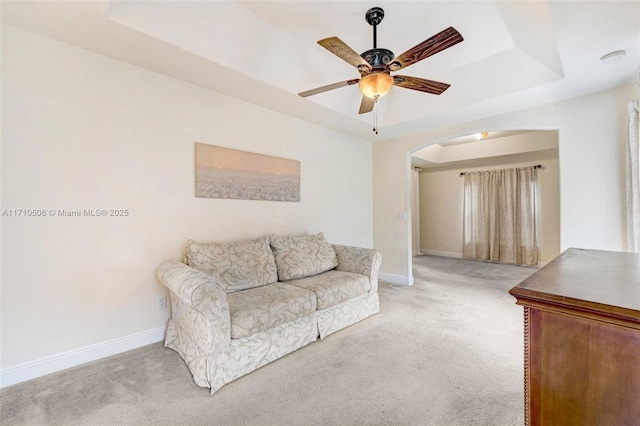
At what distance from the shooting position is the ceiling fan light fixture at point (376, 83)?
2.01 metres

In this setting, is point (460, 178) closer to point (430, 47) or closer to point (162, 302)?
point (430, 47)

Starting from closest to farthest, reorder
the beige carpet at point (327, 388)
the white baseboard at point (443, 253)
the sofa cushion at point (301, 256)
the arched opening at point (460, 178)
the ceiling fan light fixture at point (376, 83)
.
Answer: the beige carpet at point (327, 388)
the ceiling fan light fixture at point (376, 83)
the sofa cushion at point (301, 256)
the arched opening at point (460, 178)
the white baseboard at point (443, 253)

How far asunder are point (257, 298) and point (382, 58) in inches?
81.4

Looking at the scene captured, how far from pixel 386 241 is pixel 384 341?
2.35 metres

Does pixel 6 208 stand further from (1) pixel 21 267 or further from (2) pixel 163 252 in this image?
(2) pixel 163 252

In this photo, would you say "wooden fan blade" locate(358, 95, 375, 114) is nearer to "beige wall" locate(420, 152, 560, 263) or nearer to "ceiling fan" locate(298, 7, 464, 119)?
"ceiling fan" locate(298, 7, 464, 119)

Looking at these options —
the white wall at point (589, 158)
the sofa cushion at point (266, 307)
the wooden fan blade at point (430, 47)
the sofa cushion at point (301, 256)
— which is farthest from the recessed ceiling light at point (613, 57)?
the sofa cushion at point (266, 307)

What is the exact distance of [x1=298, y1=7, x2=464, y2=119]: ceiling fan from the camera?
172 centimetres

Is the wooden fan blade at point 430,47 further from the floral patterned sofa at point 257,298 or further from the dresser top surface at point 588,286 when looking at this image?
the floral patterned sofa at point 257,298

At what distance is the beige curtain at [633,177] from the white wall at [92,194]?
3833 mm

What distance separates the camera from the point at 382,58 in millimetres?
1979

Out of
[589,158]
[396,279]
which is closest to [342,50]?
[589,158]

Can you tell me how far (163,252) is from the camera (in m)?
2.48

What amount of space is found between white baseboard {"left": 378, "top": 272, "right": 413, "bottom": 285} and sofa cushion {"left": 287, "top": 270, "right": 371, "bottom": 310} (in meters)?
1.64
